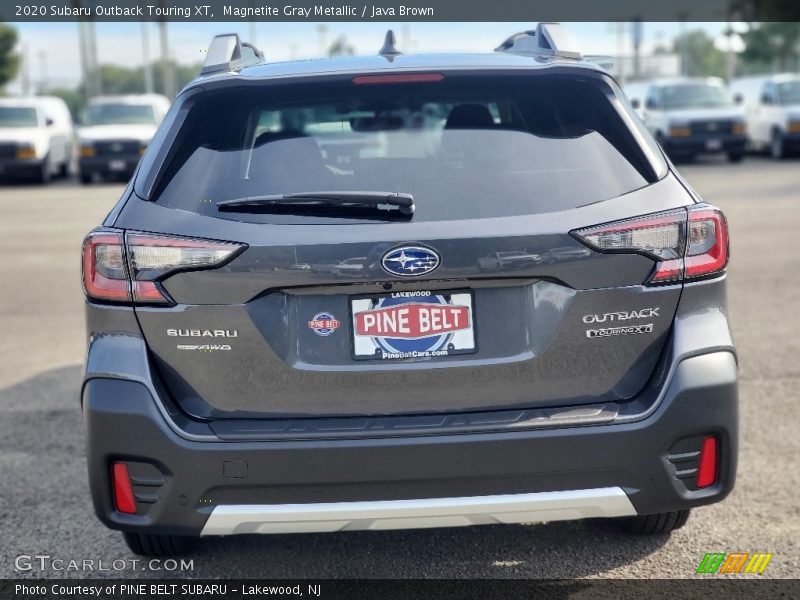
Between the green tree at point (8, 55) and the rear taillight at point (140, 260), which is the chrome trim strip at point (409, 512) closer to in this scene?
the rear taillight at point (140, 260)

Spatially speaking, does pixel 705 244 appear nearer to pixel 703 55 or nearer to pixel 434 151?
pixel 434 151

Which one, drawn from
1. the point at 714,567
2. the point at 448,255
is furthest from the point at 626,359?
the point at 714,567

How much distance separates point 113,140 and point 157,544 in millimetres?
22669

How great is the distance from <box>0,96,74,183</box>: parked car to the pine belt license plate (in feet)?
78.1

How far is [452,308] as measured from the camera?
3.22 metres

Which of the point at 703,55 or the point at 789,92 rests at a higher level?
the point at 789,92

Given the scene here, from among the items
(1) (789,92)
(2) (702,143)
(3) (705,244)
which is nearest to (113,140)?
(2) (702,143)

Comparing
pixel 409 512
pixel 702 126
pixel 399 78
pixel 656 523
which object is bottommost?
pixel 702 126

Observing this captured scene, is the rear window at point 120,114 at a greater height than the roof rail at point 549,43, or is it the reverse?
the roof rail at point 549,43

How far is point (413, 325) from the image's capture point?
10.6 ft

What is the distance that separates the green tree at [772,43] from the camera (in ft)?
182

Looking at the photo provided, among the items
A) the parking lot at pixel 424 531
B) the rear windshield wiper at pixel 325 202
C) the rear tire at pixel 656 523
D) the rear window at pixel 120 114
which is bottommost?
the rear window at pixel 120 114

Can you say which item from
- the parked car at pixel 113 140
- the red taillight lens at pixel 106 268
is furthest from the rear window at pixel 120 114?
the red taillight lens at pixel 106 268

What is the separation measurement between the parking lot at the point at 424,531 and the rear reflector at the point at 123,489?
616mm
